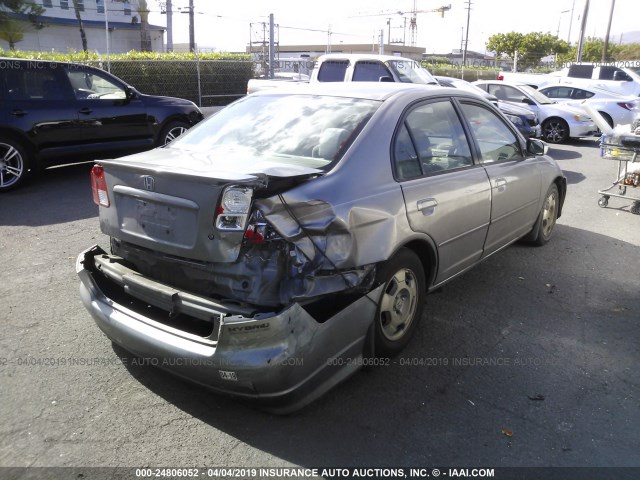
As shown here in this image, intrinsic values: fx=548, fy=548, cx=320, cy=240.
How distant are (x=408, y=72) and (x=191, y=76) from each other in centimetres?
750

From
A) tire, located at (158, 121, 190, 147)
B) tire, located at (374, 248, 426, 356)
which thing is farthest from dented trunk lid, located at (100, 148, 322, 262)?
tire, located at (158, 121, 190, 147)

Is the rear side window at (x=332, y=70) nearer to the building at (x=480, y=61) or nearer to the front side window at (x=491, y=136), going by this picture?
the front side window at (x=491, y=136)

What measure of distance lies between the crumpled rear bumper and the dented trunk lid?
0.26 metres

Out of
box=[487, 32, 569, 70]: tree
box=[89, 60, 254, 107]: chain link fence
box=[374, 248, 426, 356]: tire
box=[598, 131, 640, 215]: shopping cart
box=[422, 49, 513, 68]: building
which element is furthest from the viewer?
box=[487, 32, 569, 70]: tree

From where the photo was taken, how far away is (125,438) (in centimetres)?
287

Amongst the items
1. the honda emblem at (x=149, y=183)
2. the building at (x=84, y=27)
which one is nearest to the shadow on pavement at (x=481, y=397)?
the honda emblem at (x=149, y=183)

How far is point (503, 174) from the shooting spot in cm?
474

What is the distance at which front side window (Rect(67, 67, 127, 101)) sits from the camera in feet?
28.2

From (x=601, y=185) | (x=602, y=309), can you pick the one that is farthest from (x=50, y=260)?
(x=601, y=185)

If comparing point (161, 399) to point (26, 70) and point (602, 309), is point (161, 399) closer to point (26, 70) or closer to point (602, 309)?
point (602, 309)

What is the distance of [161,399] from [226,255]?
104 cm

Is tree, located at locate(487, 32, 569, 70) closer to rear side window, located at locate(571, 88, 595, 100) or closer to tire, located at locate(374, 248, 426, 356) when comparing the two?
rear side window, located at locate(571, 88, 595, 100)

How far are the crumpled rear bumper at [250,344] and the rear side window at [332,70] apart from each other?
9.76m

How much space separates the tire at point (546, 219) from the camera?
5891mm
